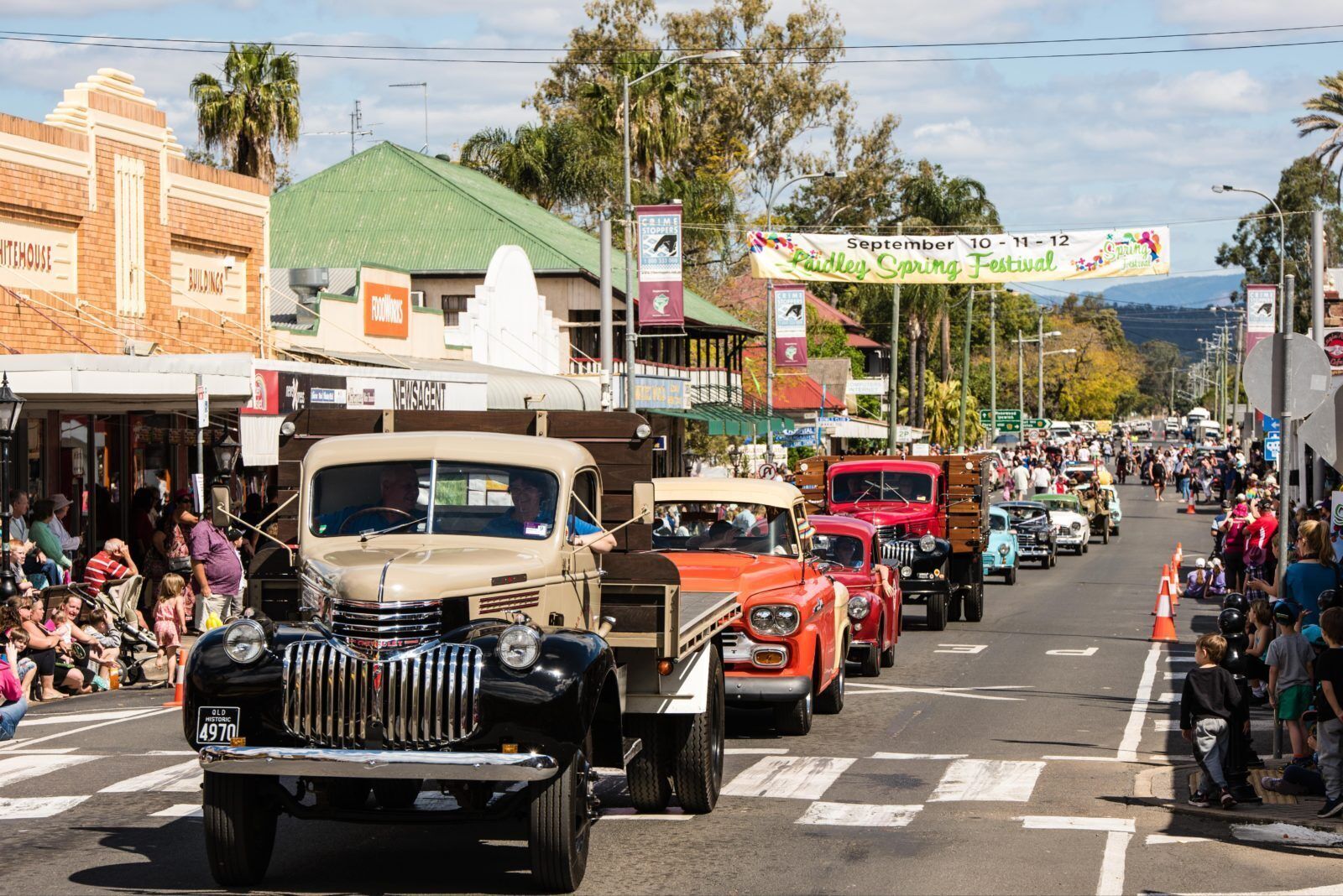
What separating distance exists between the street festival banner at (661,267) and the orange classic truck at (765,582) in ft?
58.9

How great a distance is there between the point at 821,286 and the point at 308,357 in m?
71.8

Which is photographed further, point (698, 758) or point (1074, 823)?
point (1074, 823)

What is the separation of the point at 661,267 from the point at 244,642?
2557 cm

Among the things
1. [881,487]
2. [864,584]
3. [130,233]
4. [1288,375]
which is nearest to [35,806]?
[1288,375]

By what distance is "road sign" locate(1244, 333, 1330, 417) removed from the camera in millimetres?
13031

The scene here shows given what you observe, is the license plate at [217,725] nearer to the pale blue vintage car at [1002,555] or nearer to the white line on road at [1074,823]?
the white line on road at [1074,823]

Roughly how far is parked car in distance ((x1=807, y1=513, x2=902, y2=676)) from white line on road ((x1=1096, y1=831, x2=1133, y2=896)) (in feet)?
24.3

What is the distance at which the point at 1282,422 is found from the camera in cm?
1312

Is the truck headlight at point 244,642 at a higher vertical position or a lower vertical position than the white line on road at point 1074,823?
higher

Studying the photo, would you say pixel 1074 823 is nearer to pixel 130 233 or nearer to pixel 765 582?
pixel 765 582

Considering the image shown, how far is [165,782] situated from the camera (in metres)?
12.4

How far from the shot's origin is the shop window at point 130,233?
1040 inches

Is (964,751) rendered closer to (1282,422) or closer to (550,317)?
(1282,422)

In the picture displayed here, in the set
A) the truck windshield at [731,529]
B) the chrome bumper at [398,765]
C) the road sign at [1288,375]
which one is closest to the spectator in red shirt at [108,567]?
the truck windshield at [731,529]
